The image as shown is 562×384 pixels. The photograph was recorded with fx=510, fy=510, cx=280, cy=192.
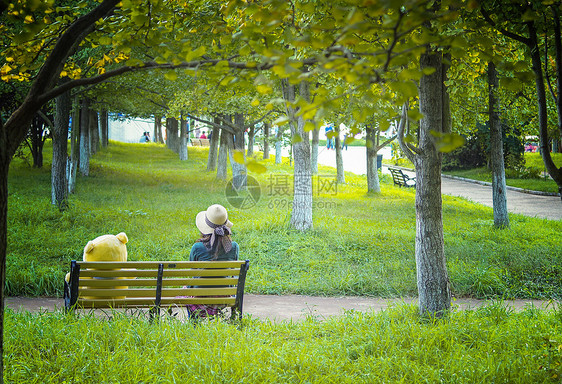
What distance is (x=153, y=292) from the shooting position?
509cm

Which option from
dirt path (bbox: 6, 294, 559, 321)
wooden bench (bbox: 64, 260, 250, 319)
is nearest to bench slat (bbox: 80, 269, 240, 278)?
wooden bench (bbox: 64, 260, 250, 319)

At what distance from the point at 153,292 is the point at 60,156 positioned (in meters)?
9.32

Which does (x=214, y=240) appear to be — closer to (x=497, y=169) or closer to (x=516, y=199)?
(x=497, y=169)

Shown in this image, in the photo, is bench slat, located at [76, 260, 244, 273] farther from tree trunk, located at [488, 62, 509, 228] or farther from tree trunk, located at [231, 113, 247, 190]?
tree trunk, located at [231, 113, 247, 190]

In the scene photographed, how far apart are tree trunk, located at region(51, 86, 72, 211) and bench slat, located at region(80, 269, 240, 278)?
828 cm

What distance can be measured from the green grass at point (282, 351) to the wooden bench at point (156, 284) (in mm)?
200

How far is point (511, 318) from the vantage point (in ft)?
17.2

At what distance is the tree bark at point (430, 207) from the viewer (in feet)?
17.7

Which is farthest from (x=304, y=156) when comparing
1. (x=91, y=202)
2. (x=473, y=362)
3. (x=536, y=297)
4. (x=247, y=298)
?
(x=473, y=362)

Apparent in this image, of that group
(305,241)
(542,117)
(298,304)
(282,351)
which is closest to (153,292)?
(282,351)

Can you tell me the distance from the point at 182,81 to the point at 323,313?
1077cm

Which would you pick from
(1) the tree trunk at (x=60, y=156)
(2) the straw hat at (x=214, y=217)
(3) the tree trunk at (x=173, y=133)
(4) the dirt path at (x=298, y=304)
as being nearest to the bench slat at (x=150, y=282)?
(2) the straw hat at (x=214, y=217)

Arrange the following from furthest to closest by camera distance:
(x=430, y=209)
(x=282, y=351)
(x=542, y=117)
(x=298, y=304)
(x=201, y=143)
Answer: (x=201, y=143), (x=298, y=304), (x=430, y=209), (x=282, y=351), (x=542, y=117)

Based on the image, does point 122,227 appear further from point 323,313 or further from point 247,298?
point 323,313
